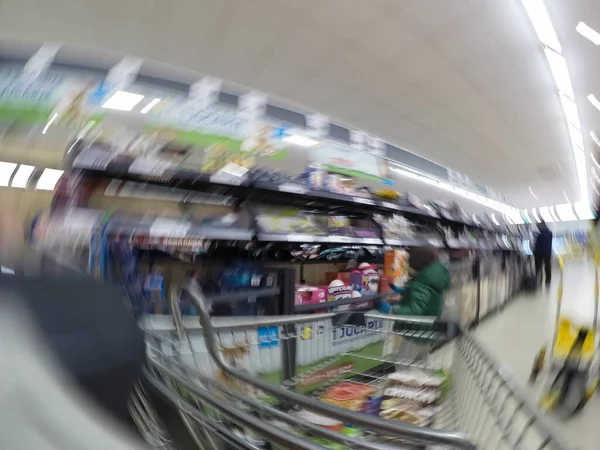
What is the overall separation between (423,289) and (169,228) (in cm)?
39

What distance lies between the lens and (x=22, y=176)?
37cm

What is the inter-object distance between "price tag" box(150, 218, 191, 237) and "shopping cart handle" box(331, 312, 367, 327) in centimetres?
27

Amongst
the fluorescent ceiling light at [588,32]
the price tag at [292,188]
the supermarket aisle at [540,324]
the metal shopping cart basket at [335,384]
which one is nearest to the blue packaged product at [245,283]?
the metal shopping cart basket at [335,384]

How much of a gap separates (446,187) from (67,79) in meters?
0.61

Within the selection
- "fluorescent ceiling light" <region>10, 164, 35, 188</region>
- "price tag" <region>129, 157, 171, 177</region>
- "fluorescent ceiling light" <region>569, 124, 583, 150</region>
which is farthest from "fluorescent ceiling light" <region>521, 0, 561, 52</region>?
"fluorescent ceiling light" <region>10, 164, 35, 188</region>

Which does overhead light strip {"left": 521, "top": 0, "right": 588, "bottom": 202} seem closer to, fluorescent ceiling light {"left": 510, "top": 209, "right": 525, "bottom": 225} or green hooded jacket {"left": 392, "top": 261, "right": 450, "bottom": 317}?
fluorescent ceiling light {"left": 510, "top": 209, "right": 525, "bottom": 225}

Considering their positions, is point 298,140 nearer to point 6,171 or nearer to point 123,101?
point 123,101

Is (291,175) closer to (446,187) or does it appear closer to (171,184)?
(171,184)

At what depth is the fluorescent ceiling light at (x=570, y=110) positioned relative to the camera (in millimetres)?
509

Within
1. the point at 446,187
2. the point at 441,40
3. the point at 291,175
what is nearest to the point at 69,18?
the point at 291,175

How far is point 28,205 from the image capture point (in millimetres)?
364

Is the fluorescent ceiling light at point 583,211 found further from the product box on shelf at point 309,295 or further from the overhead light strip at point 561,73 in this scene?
the product box on shelf at point 309,295

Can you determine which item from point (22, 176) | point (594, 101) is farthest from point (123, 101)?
point (594, 101)

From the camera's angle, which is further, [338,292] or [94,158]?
[338,292]
